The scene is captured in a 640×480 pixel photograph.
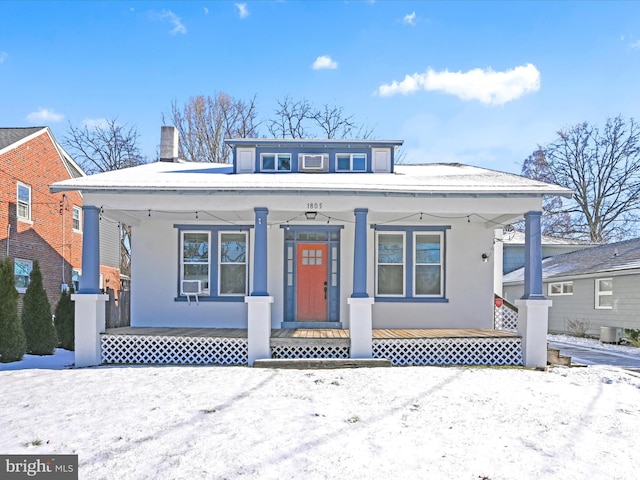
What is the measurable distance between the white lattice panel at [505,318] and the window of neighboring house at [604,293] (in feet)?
22.8

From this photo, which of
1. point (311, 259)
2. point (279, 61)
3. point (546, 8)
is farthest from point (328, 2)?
point (311, 259)

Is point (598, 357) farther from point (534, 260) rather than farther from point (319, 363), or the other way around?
point (319, 363)

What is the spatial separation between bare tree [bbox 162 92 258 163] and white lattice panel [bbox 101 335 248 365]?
18.9 m

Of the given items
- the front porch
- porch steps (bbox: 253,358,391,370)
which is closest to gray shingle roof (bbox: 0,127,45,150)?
the front porch

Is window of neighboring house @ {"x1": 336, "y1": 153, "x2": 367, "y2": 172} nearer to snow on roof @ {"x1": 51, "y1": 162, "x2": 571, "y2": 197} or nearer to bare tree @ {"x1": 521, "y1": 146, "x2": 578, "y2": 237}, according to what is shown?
snow on roof @ {"x1": 51, "y1": 162, "x2": 571, "y2": 197}

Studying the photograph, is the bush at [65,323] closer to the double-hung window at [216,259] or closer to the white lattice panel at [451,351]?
the double-hung window at [216,259]

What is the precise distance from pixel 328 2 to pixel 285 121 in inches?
543

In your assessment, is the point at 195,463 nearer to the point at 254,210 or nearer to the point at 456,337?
the point at 254,210

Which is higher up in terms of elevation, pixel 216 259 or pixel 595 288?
pixel 216 259

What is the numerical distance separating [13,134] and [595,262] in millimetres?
20791

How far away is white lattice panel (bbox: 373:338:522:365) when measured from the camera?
865 cm

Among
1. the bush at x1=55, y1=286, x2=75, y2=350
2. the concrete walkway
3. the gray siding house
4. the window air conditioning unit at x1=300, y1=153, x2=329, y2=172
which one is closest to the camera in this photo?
the concrete walkway

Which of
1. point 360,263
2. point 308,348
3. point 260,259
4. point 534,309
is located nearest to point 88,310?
point 260,259

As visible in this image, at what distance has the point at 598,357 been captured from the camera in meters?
11.4
